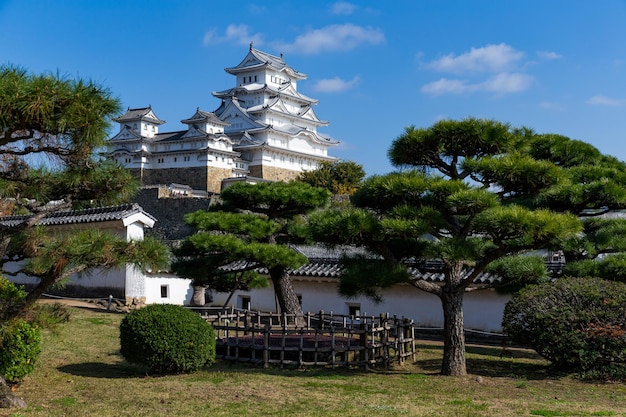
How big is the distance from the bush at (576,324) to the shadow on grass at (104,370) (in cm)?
629

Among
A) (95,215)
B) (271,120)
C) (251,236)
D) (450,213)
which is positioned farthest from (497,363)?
(271,120)

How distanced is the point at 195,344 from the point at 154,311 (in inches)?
32.6

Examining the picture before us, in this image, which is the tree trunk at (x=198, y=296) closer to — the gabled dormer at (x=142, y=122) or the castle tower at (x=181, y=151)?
the castle tower at (x=181, y=151)

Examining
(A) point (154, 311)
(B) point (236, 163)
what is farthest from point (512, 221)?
(B) point (236, 163)

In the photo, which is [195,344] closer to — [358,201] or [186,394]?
[186,394]

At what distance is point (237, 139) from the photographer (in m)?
51.0

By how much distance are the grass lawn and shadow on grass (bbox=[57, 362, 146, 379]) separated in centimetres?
2

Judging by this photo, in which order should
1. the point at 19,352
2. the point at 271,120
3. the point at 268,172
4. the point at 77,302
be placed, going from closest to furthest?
the point at 19,352, the point at 77,302, the point at 268,172, the point at 271,120

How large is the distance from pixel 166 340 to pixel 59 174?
346 centimetres

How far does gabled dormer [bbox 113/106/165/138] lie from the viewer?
50312mm

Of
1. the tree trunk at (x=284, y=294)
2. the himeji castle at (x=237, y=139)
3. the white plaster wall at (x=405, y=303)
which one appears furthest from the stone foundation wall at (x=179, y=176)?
the tree trunk at (x=284, y=294)

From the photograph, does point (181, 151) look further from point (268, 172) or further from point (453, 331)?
point (453, 331)

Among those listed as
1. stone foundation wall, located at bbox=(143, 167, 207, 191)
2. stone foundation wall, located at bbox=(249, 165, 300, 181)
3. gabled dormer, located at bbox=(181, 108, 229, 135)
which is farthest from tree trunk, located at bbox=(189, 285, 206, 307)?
stone foundation wall, located at bbox=(249, 165, 300, 181)

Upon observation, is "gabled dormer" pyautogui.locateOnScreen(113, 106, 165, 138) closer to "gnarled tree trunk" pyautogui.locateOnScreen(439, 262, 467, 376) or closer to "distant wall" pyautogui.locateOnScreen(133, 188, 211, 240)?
"distant wall" pyautogui.locateOnScreen(133, 188, 211, 240)
